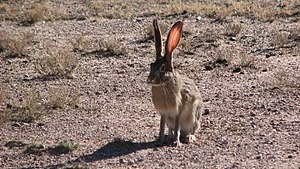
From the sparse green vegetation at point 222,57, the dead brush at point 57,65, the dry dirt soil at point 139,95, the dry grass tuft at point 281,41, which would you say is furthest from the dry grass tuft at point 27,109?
the dry grass tuft at point 281,41

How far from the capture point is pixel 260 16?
61.3ft

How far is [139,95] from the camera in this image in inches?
398

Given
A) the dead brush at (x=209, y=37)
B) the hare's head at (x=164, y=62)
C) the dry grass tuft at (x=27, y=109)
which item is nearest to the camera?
the hare's head at (x=164, y=62)

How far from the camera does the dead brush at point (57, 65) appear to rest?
11.7 m

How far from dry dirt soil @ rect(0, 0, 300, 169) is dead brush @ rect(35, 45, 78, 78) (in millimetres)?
32

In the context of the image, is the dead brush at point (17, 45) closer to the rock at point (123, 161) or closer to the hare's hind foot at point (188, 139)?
the hare's hind foot at point (188, 139)

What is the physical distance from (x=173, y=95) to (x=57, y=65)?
16.7 feet

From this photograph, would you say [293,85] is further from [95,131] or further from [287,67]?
[95,131]

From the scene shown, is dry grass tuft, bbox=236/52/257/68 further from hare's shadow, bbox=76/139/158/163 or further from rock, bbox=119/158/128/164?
rock, bbox=119/158/128/164

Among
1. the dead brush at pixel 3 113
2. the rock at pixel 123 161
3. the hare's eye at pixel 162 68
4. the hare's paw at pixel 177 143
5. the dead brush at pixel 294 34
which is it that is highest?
the hare's eye at pixel 162 68

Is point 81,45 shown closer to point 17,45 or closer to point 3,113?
point 17,45

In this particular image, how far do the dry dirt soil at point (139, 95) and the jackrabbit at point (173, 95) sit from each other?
0.81ft

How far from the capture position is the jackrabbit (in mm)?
7090

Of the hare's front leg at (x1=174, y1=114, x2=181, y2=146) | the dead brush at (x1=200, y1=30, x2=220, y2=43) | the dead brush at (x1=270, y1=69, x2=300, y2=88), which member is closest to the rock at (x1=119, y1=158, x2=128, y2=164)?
the hare's front leg at (x1=174, y1=114, x2=181, y2=146)
